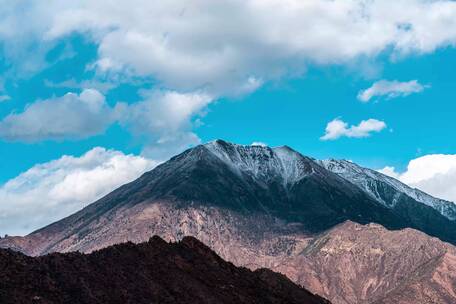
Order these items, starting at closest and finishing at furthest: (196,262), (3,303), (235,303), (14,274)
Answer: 1. (3,303)
2. (14,274)
3. (235,303)
4. (196,262)

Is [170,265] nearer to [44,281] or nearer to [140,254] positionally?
[140,254]

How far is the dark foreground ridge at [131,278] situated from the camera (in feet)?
468

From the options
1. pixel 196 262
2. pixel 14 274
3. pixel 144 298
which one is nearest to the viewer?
pixel 14 274

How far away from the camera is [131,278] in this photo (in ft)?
533

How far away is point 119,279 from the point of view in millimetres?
159375

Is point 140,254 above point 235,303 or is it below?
above

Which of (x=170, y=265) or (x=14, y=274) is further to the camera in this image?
(x=170, y=265)

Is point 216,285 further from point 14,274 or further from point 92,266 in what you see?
point 14,274

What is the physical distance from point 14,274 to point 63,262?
692 inches

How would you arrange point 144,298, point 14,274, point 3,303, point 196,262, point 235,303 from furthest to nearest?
1. point 196,262
2. point 235,303
3. point 144,298
4. point 14,274
5. point 3,303

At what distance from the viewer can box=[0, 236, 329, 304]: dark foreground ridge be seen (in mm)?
142500

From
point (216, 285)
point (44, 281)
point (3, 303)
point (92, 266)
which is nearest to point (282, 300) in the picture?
point (216, 285)

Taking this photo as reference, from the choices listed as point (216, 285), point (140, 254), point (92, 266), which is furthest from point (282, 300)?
point (92, 266)

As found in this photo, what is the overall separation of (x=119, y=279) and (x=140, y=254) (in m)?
20.9
